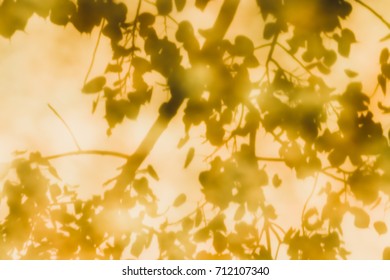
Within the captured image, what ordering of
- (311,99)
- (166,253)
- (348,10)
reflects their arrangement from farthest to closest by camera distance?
(166,253) < (311,99) < (348,10)

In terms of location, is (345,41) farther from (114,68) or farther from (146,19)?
(114,68)

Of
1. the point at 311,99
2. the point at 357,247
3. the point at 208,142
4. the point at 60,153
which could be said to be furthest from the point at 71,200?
the point at 357,247

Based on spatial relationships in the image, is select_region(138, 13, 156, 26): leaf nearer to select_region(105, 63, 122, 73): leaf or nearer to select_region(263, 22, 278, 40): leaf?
select_region(105, 63, 122, 73): leaf

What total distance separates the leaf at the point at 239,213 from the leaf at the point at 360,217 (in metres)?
0.37

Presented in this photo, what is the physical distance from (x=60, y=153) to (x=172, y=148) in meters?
0.41

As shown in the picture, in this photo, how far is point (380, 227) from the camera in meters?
1.48

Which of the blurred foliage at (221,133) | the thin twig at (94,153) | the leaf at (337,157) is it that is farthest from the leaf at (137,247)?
the leaf at (337,157)

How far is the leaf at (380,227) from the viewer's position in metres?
1.48

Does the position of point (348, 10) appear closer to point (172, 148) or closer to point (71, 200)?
point (172, 148)

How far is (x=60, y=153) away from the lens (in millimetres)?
1568

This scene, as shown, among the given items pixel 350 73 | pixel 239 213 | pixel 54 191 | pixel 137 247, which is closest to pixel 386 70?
pixel 350 73

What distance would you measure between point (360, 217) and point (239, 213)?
0.40 meters

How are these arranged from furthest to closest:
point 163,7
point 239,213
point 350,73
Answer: point 239,213
point 350,73
point 163,7

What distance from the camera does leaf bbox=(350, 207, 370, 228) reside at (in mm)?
1419
